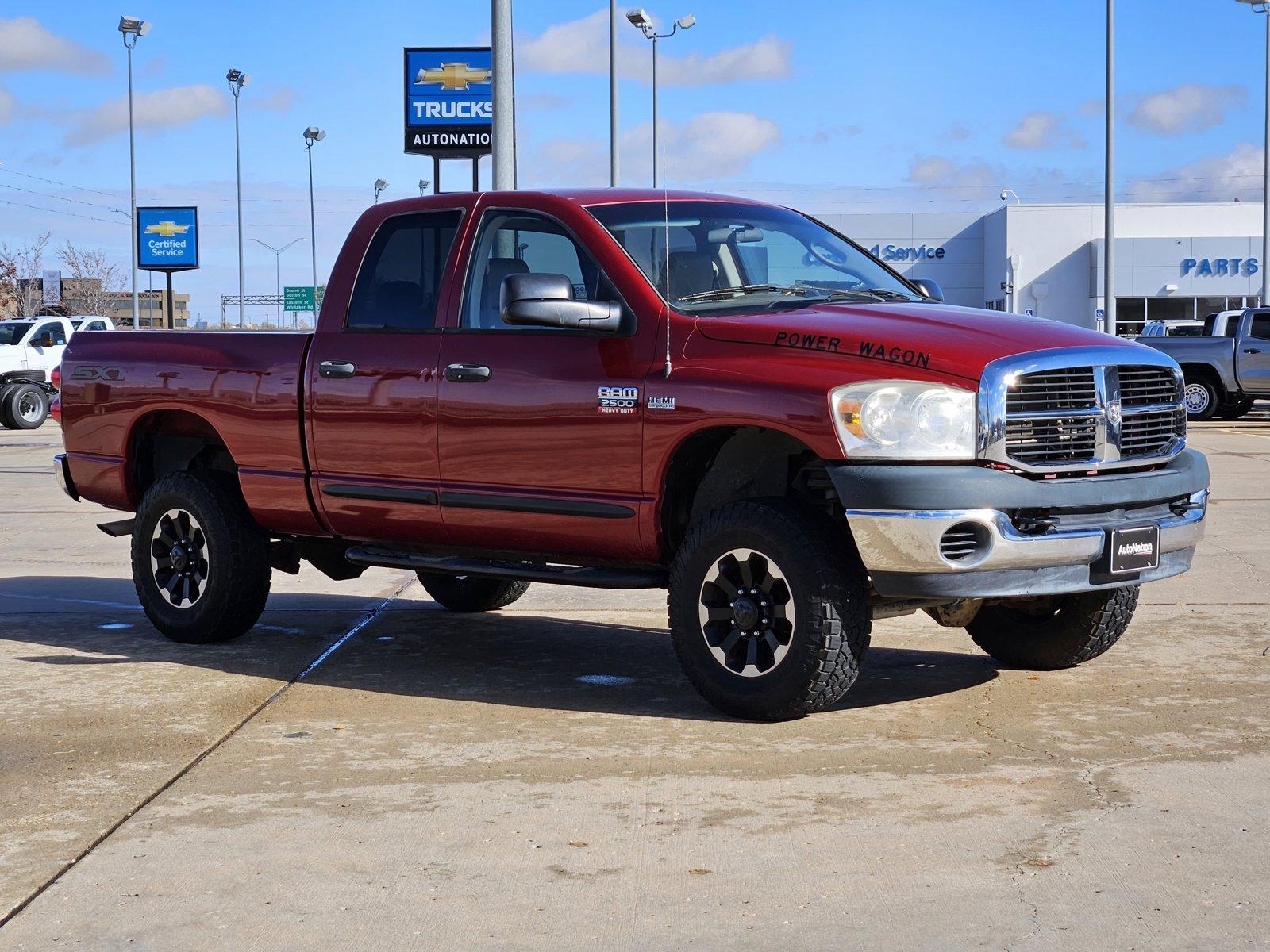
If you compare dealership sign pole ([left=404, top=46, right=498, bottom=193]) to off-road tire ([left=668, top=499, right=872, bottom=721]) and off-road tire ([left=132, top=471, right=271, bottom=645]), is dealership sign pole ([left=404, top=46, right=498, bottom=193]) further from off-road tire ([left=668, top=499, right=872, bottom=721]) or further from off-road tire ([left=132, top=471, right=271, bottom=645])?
off-road tire ([left=668, top=499, right=872, bottom=721])

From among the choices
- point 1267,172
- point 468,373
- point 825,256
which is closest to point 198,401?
point 468,373

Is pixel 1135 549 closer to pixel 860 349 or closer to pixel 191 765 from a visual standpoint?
pixel 860 349

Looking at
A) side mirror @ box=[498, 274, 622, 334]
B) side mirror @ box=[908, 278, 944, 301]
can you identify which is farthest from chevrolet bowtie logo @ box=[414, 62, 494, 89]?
side mirror @ box=[498, 274, 622, 334]

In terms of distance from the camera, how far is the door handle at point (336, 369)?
7.24 metres

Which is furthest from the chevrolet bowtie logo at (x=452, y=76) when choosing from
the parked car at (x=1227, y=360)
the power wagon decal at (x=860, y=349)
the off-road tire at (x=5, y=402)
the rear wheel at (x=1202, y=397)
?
the power wagon decal at (x=860, y=349)

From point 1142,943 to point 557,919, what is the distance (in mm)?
1376

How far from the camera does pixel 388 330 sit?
7250 millimetres

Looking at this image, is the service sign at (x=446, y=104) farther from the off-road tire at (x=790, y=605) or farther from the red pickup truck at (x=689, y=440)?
the off-road tire at (x=790, y=605)

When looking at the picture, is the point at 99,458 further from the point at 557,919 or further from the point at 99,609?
the point at 557,919

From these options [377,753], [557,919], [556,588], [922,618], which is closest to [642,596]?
[556,588]

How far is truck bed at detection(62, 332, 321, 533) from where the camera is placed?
755 centimetres

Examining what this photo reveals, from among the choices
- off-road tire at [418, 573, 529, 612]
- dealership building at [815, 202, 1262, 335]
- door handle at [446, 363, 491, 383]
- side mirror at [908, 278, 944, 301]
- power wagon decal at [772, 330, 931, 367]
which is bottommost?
off-road tire at [418, 573, 529, 612]

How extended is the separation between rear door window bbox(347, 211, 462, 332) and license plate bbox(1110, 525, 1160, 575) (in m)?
2.95

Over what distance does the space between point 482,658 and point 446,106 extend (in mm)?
25502
